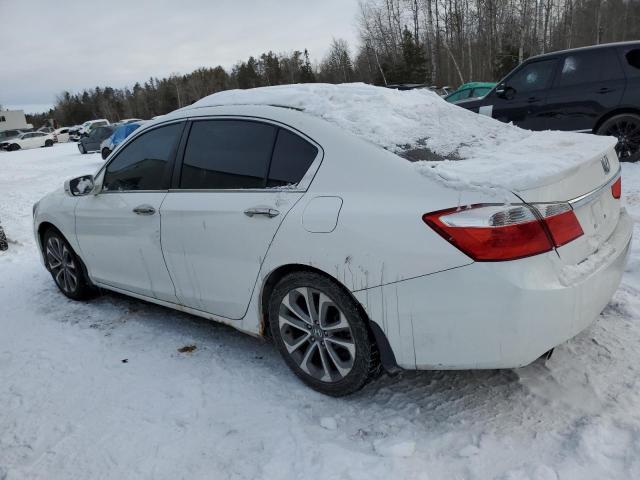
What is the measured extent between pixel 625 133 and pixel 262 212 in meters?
7.00

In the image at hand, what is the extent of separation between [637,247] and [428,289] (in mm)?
3154

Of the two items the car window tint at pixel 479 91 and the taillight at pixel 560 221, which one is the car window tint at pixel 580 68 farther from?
the car window tint at pixel 479 91

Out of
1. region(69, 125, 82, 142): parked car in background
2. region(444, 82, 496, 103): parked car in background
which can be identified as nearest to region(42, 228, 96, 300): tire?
region(444, 82, 496, 103): parked car in background

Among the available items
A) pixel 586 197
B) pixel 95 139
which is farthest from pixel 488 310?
pixel 95 139

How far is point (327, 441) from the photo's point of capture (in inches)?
99.3

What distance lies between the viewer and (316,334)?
2.82 m

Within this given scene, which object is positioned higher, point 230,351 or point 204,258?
point 204,258

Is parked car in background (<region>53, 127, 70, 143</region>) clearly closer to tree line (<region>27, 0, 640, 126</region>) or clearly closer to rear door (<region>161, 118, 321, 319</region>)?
tree line (<region>27, 0, 640, 126</region>)

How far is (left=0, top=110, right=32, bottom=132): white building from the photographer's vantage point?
82988 mm

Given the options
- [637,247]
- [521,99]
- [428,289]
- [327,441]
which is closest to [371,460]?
[327,441]

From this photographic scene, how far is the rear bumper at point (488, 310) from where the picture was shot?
85.6 inches

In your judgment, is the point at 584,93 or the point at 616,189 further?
the point at 584,93

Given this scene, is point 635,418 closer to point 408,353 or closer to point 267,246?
point 408,353

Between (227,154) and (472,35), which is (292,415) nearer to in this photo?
(227,154)
